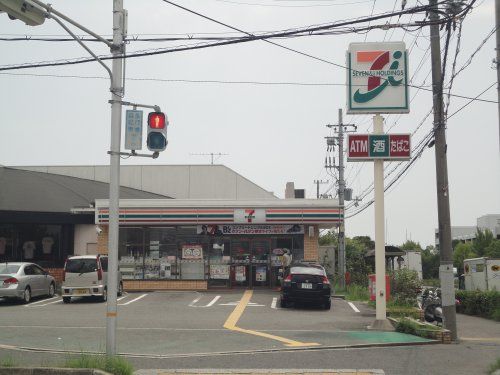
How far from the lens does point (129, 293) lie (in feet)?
86.3

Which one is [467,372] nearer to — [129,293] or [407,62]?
[407,62]

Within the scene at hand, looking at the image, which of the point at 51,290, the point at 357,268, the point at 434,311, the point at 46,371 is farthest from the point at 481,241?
the point at 46,371

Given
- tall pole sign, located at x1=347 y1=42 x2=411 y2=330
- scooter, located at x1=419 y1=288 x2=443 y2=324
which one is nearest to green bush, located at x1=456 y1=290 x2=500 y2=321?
scooter, located at x1=419 y1=288 x2=443 y2=324

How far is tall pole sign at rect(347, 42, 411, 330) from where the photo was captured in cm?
1578

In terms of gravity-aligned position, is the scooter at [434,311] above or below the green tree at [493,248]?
below

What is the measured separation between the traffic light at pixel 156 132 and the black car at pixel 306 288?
11369 mm

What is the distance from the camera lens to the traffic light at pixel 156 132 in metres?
9.89

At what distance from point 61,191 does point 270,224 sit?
39.2ft

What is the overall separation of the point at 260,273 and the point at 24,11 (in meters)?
20.2

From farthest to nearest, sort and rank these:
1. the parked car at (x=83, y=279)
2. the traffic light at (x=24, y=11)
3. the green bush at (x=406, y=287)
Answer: the parked car at (x=83, y=279), the green bush at (x=406, y=287), the traffic light at (x=24, y=11)

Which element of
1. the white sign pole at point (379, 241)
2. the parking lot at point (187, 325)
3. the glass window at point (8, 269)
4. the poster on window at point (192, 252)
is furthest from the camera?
the poster on window at point (192, 252)

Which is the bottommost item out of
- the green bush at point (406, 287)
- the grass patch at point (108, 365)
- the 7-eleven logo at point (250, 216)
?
the grass patch at point (108, 365)

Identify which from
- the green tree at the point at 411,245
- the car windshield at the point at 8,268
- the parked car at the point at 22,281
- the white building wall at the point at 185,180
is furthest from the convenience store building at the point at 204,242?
the green tree at the point at 411,245

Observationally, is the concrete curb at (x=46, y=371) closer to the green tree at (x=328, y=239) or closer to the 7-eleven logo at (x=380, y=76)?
the 7-eleven logo at (x=380, y=76)
